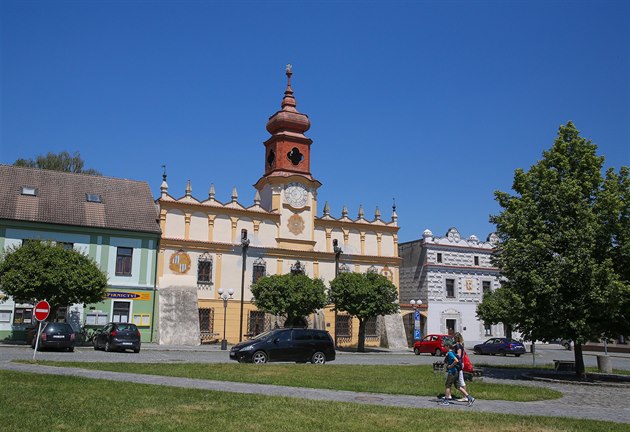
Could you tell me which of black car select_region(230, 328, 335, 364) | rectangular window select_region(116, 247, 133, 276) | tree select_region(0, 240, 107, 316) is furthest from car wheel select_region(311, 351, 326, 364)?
rectangular window select_region(116, 247, 133, 276)

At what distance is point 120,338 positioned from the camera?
29562 mm

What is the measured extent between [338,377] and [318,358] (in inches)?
290

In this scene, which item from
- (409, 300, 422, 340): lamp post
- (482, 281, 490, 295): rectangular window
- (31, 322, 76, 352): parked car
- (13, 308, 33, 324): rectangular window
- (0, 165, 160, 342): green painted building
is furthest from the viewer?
(482, 281, 490, 295): rectangular window

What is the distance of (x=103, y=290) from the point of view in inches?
1352

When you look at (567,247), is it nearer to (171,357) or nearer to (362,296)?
(171,357)

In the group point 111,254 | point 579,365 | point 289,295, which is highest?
point 111,254

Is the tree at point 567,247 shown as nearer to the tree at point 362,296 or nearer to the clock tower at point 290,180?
the tree at point 362,296

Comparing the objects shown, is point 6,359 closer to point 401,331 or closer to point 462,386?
point 462,386

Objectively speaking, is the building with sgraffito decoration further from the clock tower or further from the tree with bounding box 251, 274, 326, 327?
the tree with bounding box 251, 274, 326, 327

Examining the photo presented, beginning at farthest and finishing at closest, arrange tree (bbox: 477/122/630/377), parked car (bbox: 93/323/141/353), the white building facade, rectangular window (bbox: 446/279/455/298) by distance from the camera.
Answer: rectangular window (bbox: 446/279/455/298)
the white building facade
parked car (bbox: 93/323/141/353)
tree (bbox: 477/122/630/377)

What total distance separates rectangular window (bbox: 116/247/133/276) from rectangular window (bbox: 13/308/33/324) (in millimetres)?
5685

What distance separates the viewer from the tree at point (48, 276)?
31.3m

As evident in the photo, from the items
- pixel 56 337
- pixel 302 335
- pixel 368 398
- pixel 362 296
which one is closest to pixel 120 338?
pixel 56 337

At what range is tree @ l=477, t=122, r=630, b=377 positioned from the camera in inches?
809
